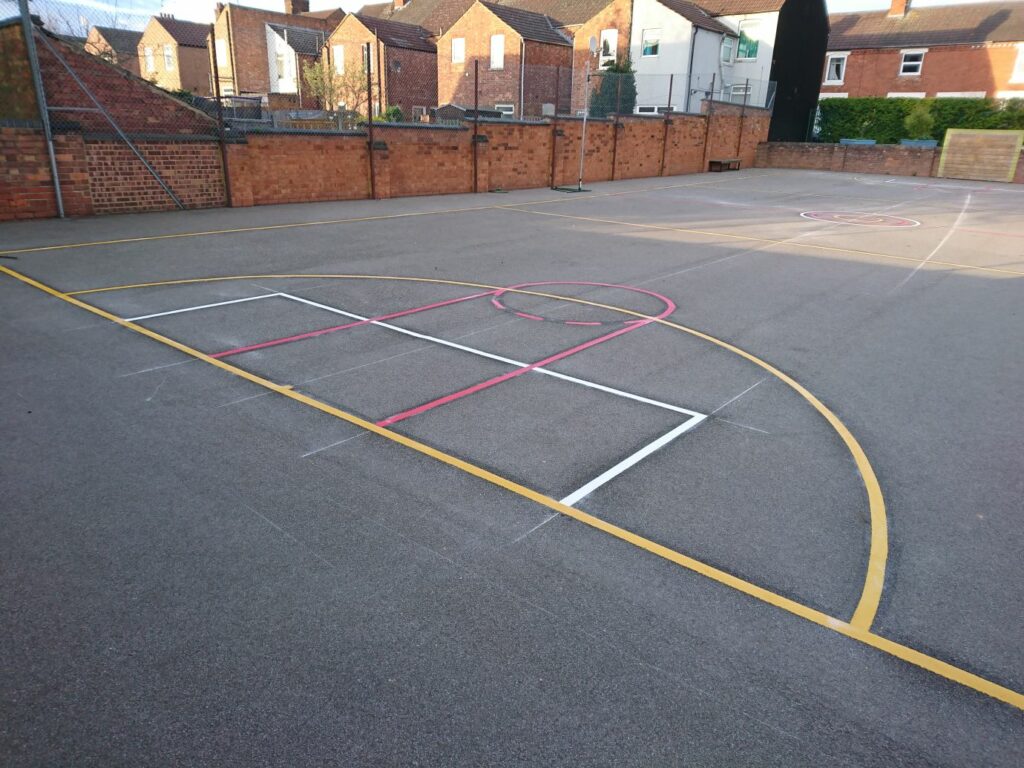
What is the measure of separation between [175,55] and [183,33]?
175 centimetres

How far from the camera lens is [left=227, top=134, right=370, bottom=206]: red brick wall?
59.3 ft

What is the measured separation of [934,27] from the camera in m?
47.2

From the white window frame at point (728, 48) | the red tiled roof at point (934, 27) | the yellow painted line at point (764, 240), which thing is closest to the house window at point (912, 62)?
the red tiled roof at point (934, 27)

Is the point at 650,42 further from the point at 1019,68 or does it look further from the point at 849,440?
the point at 849,440

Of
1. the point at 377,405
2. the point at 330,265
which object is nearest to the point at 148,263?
the point at 330,265

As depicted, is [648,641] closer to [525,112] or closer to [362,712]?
[362,712]

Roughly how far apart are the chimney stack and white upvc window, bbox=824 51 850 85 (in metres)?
5.46

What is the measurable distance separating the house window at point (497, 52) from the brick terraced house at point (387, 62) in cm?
475

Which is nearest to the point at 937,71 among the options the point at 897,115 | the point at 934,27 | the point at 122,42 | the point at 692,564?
the point at 934,27

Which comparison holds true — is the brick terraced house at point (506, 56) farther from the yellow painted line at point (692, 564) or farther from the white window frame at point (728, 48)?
the yellow painted line at point (692, 564)

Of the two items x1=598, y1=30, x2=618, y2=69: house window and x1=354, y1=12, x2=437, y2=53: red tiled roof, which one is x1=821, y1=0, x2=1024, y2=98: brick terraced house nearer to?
x1=598, y1=30, x2=618, y2=69: house window

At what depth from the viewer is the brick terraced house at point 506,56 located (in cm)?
3622

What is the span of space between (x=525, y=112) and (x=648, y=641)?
35.8 m

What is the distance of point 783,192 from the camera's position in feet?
89.3
